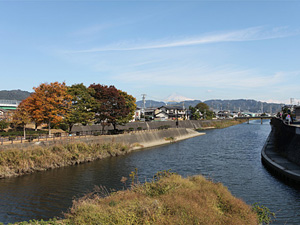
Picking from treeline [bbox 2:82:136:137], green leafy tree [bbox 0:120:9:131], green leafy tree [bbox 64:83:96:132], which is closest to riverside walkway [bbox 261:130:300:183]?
treeline [bbox 2:82:136:137]

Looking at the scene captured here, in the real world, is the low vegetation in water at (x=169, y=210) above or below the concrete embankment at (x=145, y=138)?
above

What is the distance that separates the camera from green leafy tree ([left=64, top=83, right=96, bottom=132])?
44.9m

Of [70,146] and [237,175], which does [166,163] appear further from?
[70,146]

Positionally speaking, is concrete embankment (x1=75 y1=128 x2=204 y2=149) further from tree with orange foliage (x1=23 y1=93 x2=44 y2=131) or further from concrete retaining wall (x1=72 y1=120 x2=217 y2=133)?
concrete retaining wall (x1=72 y1=120 x2=217 y2=133)

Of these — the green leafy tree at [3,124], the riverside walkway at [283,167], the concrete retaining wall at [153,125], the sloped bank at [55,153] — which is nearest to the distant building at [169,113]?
the concrete retaining wall at [153,125]

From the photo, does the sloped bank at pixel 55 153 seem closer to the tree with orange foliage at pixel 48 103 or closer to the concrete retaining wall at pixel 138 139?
the concrete retaining wall at pixel 138 139

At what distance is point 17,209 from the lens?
17.9 meters

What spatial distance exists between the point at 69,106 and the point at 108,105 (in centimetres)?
983

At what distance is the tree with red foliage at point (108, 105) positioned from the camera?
5162 cm

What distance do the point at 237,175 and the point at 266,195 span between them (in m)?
7.28

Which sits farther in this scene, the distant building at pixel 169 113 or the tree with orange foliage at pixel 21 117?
the distant building at pixel 169 113

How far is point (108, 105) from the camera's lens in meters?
52.3

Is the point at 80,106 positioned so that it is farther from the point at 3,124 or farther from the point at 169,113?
the point at 169,113

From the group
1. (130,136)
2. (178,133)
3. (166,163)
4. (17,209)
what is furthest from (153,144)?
(17,209)
